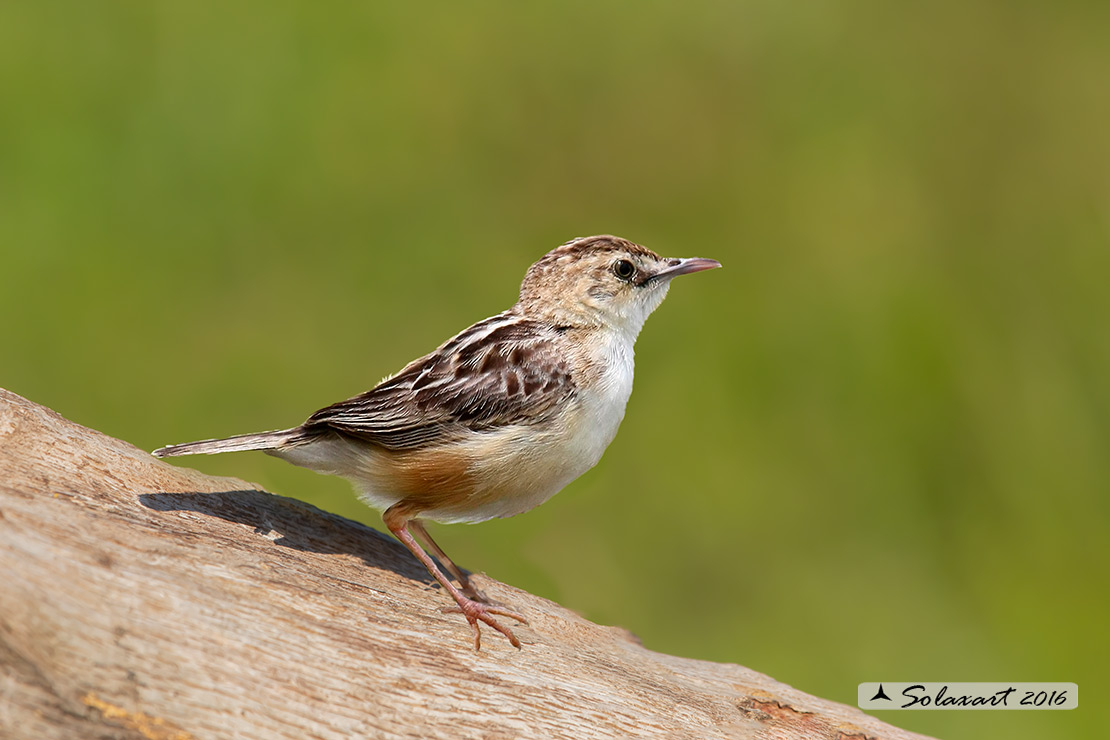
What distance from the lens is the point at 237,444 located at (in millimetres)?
6773

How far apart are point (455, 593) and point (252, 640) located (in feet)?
4.96

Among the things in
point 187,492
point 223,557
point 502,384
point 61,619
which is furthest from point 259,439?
point 61,619

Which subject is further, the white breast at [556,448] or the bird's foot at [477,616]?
the white breast at [556,448]

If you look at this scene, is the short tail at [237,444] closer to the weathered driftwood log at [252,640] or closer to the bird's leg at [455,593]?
the weathered driftwood log at [252,640]

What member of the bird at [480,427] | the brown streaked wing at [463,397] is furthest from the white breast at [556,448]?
the brown streaked wing at [463,397]

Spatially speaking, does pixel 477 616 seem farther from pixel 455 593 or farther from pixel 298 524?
pixel 298 524

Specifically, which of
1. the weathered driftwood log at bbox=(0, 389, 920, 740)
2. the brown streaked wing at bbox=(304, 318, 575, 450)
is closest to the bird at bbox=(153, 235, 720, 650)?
the brown streaked wing at bbox=(304, 318, 575, 450)

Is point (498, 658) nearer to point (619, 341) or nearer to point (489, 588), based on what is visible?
point (489, 588)

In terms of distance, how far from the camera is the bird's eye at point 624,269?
7.54 meters

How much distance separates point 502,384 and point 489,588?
5.88ft

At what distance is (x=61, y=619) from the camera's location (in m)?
4.95

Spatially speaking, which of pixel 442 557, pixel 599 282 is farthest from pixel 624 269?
pixel 442 557

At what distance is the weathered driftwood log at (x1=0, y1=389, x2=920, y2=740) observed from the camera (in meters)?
4.98

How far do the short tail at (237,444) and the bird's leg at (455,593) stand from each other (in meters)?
0.85
